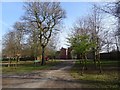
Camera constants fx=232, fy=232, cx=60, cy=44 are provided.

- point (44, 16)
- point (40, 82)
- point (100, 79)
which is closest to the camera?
point (40, 82)

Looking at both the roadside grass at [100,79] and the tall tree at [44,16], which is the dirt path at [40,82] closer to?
the roadside grass at [100,79]

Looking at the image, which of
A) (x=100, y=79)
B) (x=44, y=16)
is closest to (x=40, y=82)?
(x=100, y=79)

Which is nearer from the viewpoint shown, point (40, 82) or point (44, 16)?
point (40, 82)

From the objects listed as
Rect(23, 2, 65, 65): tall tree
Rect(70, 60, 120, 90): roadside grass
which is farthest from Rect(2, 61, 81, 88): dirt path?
Rect(23, 2, 65, 65): tall tree

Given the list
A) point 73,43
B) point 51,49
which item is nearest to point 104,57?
point 51,49

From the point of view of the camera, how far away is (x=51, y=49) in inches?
2527

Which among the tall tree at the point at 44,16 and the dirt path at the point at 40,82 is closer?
the dirt path at the point at 40,82

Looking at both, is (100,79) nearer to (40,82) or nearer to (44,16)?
(40,82)

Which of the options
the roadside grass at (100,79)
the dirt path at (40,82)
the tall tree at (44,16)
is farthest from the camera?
the tall tree at (44,16)

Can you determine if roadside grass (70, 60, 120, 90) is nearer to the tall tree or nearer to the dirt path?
the dirt path

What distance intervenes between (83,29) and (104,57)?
115 feet

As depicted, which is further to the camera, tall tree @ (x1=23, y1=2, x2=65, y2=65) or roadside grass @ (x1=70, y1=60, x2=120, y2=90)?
tall tree @ (x1=23, y1=2, x2=65, y2=65)

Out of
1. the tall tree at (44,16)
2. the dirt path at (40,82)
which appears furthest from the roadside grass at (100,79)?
the tall tree at (44,16)

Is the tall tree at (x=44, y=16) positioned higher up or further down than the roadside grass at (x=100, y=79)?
higher up
